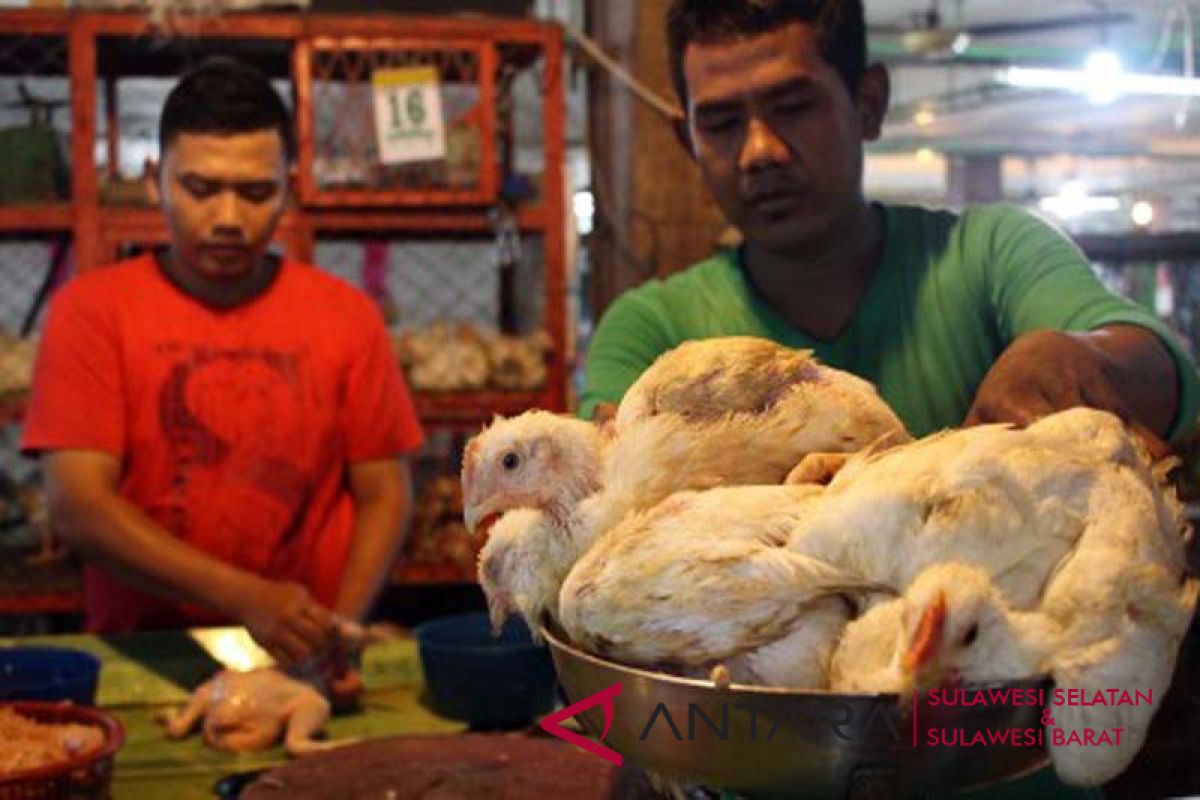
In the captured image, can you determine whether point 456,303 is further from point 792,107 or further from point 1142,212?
point 1142,212

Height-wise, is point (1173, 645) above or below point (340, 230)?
below

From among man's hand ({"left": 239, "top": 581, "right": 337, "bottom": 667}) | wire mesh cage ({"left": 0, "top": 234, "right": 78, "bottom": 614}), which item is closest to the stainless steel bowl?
man's hand ({"left": 239, "top": 581, "right": 337, "bottom": 667})

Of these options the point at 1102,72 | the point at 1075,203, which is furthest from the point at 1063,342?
the point at 1075,203

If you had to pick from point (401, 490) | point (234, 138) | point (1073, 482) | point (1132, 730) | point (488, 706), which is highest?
point (234, 138)

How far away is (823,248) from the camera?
1.88 meters

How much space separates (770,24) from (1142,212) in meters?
17.3

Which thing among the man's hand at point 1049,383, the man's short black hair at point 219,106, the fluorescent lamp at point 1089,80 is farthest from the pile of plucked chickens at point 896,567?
the fluorescent lamp at point 1089,80

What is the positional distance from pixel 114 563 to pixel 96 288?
25.3 inches

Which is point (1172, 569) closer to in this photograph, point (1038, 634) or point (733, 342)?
point (1038, 634)

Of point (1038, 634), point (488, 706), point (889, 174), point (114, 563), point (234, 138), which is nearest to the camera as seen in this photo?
point (1038, 634)

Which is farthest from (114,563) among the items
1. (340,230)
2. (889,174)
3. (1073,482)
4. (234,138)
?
(889,174)

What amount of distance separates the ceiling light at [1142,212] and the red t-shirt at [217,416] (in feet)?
52.6

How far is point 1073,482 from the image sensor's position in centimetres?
84

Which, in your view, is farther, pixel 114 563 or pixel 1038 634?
pixel 114 563
